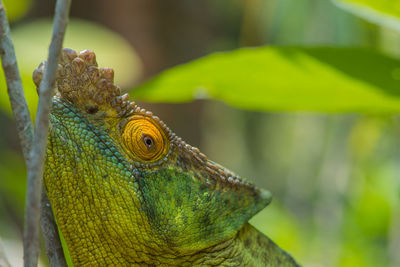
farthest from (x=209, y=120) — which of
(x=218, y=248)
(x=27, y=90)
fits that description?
(x=218, y=248)

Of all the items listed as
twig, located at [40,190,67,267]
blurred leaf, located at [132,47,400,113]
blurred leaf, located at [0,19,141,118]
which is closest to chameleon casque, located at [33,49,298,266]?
twig, located at [40,190,67,267]

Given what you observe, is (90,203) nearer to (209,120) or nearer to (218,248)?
(218,248)

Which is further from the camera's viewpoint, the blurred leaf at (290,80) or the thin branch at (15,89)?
the blurred leaf at (290,80)

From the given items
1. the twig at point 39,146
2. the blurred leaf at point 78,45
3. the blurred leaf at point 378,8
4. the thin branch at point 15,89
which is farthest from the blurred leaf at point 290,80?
the blurred leaf at point 78,45

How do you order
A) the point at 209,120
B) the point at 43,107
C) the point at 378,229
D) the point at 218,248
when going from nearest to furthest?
the point at 43,107
the point at 218,248
the point at 378,229
the point at 209,120

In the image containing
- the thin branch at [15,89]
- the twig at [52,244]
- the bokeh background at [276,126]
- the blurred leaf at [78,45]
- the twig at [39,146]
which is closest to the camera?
the twig at [39,146]

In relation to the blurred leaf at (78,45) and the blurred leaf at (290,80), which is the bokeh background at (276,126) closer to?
the blurred leaf at (78,45)
